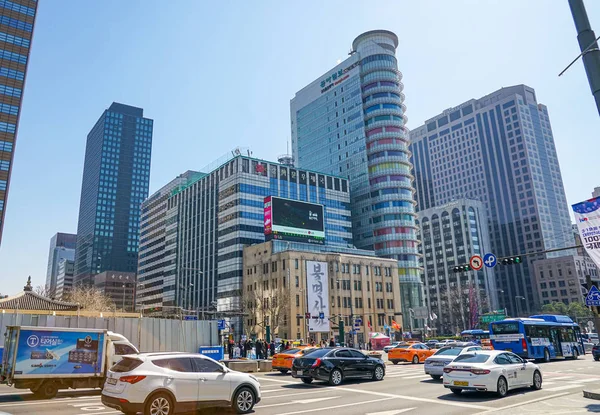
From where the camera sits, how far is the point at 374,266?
93.0m

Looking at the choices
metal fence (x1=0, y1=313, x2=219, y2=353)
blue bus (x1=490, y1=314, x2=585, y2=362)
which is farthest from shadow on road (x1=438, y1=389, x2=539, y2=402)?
metal fence (x1=0, y1=313, x2=219, y2=353)

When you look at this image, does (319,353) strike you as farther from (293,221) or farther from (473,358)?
(293,221)

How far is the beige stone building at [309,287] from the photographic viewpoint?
77688mm

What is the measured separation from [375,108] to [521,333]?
3698 inches

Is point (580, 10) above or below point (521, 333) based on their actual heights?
above

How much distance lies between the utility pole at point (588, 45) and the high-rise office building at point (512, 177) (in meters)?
156

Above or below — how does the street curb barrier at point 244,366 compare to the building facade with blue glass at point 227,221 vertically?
below

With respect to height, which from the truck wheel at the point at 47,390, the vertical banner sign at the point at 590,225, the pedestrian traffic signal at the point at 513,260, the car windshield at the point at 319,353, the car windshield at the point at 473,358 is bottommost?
the truck wheel at the point at 47,390

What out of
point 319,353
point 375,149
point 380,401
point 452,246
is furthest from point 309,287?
point 452,246

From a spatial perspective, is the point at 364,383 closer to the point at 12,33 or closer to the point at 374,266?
the point at 374,266

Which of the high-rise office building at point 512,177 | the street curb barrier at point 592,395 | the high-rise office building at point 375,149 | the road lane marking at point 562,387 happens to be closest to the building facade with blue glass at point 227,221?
the high-rise office building at point 375,149

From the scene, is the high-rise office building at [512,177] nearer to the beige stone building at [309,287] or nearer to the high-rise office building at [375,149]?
the high-rise office building at [375,149]

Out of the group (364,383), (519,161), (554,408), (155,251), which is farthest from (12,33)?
(519,161)

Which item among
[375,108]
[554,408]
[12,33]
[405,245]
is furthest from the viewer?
[375,108]
